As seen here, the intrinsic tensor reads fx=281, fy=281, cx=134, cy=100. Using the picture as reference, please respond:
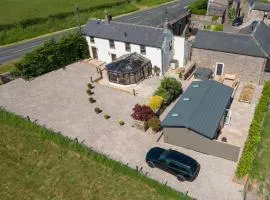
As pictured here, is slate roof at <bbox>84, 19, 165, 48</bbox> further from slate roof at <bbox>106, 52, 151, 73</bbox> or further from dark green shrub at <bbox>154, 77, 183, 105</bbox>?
dark green shrub at <bbox>154, 77, 183, 105</bbox>

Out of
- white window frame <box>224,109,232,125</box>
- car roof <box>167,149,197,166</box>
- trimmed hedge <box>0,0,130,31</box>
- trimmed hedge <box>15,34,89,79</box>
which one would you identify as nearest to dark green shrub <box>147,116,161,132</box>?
car roof <box>167,149,197,166</box>

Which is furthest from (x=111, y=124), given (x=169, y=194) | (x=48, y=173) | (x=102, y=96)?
(x=169, y=194)

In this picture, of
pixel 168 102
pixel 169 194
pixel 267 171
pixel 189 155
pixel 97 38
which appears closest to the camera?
pixel 169 194

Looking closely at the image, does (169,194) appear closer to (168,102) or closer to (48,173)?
(48,173)

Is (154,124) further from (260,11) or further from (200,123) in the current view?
(260,11)

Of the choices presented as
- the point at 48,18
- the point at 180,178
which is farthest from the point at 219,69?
the point at 48,18

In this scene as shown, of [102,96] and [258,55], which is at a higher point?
[258,55]
